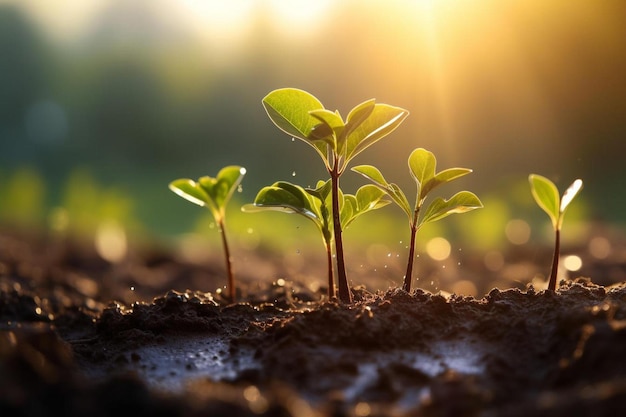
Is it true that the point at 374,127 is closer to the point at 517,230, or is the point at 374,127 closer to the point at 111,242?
the point at 111,242

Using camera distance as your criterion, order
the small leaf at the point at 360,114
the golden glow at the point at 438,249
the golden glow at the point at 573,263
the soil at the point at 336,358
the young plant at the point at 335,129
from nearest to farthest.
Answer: the soil at the point at 336,358 < the small leaf at the point at 360,114 < the young plant at the point at 335,129 < the golden glow at the point at 573,263 < the golden glow at the point at 438,249

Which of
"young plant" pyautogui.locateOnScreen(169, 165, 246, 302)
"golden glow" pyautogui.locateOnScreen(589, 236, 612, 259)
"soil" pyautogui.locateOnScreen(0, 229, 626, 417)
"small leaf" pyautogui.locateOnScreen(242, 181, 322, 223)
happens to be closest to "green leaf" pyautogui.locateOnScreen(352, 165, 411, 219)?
"small leaf" pyautogui.locateOnScreen(242, 181, 322, 223)

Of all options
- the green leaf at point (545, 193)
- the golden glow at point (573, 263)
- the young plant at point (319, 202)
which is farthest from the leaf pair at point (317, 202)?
the golden glow at point (573, 263)

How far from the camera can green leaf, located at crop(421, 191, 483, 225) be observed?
2.58 metres

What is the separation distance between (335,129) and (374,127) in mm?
220

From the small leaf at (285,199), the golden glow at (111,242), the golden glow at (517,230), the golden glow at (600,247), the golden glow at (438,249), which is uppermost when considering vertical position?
the small leaf at (285,199)

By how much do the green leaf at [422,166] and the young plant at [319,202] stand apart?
15cm

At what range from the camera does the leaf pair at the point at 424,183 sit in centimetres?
253

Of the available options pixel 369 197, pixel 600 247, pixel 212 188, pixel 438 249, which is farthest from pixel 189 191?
pixel 438 249

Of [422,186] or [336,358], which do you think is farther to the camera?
[422,186]

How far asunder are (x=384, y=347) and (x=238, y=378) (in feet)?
1.56

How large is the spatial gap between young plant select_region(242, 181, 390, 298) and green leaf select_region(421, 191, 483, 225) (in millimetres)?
182

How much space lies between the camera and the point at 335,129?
2.41 meters

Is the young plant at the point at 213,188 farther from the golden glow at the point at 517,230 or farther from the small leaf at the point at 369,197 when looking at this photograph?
the golden glow at the point at 517,230
